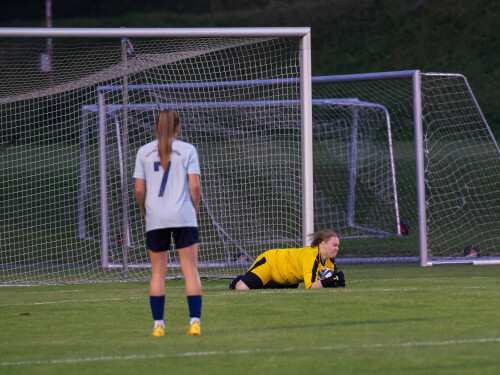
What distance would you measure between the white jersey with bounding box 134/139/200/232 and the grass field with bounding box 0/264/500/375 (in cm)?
85

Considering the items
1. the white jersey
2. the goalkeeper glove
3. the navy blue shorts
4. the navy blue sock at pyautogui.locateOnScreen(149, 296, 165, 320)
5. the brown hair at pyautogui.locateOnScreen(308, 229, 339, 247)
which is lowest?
the goalkeeper glove

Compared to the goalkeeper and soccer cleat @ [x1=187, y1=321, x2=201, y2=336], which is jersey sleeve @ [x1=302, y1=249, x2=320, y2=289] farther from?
soccer cleat @ [x1=187, y1=321, x2=201, y2=336]

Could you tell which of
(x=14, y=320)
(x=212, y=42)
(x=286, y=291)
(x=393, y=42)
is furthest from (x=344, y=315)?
(x=393, y=42)

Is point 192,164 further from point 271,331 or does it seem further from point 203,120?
point 203,120

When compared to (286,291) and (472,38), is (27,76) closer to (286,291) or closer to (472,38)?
(286,291)

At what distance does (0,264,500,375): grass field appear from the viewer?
5836 millimetres

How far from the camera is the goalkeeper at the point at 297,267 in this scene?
10.0 meters

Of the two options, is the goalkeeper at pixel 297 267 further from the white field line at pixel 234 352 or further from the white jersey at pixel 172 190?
the white field line at pixel 234 352

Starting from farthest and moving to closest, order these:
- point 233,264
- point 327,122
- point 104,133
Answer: point 327,122 < point 104,133 < point 233,264

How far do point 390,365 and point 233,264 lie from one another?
7.66m

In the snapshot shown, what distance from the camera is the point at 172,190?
6980mm

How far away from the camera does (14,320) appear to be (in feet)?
27.8

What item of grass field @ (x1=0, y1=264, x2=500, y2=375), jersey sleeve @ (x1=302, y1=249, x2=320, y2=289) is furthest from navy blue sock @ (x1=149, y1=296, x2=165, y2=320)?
jersey sleeve @ (x1=302, y1=249, x2=320, y2=289)

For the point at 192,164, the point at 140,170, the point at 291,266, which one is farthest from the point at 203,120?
the point at 192,164
